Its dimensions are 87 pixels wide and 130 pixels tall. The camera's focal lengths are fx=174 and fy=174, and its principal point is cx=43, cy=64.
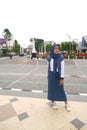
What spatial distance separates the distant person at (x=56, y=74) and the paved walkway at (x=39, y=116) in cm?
33

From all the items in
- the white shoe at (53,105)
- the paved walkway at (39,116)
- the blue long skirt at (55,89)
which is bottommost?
the paved walkway at (39,116)

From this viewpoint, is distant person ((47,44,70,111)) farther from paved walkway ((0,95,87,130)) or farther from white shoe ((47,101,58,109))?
paved walkway ((0,95,87,130))

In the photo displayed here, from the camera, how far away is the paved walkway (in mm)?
3840

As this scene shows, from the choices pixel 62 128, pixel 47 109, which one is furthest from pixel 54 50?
pixel 62 128

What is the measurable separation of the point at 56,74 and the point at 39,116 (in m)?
1.16

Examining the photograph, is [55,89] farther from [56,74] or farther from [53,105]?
[53,105]

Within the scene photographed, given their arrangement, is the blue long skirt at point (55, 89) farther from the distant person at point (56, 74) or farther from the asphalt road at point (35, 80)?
the asphalt road at point (35, 80)

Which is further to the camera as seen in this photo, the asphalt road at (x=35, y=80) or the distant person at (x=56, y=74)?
the asphalt road at (x=35, y=80)

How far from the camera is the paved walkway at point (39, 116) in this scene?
3840mm

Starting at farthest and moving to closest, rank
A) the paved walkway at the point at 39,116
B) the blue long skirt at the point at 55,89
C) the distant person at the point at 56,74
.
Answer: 1. the blue long skirt at the point at 55,89
2. the distant person at the point at 56,74
3. the paved walkway at the point at 39,116

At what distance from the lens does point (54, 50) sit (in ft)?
14.9

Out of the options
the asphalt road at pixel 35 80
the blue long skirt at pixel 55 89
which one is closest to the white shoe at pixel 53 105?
the blue long skirt at pixel 55 89

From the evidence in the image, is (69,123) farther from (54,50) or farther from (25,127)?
Answer: (54,50)

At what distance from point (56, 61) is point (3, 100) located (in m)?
2.31
